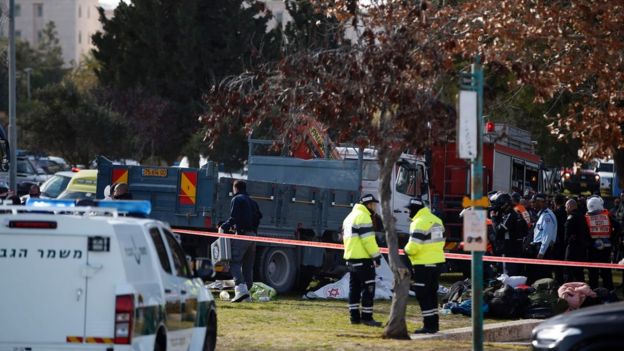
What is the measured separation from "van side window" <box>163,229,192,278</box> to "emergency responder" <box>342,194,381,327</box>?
16.5 ft

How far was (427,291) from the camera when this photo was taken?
1514 cm

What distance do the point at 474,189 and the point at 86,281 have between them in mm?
3878

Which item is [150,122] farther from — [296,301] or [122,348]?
[122,348]

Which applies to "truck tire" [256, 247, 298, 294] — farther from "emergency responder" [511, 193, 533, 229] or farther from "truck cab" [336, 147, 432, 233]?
"emergency responder" [511, 193, 533, 229]

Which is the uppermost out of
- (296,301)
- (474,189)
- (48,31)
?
(48,31)

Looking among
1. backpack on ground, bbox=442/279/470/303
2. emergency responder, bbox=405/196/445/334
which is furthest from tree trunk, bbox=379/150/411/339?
backpack on ground, bbox=442/279/470/303

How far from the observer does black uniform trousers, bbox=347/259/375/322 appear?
645 inches

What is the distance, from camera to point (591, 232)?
2148 centimetres

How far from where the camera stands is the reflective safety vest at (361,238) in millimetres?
16219

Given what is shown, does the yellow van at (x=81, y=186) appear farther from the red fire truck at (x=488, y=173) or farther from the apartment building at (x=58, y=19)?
the apartment building at (x=58, y=19)

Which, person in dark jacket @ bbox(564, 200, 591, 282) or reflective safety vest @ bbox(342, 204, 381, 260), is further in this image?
person in dark jacket @ bbox(564, 200, 591, 282)

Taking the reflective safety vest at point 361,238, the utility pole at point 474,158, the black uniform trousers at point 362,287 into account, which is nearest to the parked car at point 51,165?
the black uniform trousers at point 362,287

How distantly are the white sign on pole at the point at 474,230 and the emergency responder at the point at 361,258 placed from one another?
461 centimetres

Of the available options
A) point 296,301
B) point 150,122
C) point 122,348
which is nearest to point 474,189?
point 122,348
